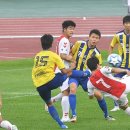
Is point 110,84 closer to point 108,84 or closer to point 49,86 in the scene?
point 108,84

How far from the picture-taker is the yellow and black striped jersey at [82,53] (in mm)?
14258

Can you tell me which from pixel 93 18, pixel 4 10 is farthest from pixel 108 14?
pixel 4 10

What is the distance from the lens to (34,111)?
1524 cm

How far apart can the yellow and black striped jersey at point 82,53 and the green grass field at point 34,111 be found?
108 centimetres

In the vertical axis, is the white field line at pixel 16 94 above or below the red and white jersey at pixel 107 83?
below

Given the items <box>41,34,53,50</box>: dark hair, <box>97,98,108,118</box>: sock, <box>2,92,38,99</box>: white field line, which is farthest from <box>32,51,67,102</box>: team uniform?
<box>2,92,38,99</box>: white field line

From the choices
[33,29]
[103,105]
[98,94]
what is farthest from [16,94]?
[33,29]

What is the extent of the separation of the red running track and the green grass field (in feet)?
25.8

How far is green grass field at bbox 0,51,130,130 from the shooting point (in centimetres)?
1314

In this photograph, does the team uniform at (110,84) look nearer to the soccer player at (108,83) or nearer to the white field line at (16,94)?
the soccer player at (108,83)

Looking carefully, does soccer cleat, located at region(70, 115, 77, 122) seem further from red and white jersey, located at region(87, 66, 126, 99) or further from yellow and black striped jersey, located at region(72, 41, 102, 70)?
red and white jersey, located at region(87, 66, 126, 99)

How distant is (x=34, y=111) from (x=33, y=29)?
73.8 ft

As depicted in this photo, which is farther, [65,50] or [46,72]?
[65,50]

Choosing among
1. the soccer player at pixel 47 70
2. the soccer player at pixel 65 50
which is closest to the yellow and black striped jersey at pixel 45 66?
the soccer player at pixel 47 70
